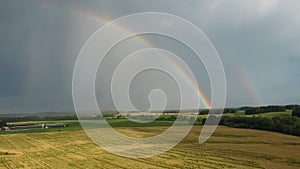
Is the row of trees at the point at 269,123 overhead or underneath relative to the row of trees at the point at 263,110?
underneath

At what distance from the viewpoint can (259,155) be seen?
115 ft

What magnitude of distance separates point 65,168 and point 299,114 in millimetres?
60905

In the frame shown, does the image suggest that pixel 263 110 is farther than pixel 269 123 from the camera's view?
Yes

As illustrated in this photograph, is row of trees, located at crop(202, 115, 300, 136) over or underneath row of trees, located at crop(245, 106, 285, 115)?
underneath

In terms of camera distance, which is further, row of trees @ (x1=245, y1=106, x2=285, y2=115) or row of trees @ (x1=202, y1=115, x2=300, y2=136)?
row of trees @ (x1=245, y1=106, x2=285, y2=115)

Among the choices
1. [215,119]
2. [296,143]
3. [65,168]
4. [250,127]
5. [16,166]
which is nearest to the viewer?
[65,168]

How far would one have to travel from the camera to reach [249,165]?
95.7ft

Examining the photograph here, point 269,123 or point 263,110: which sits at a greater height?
point 263,110

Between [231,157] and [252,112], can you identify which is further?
[252,112]

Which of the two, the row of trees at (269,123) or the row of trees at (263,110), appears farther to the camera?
the row of trees at (263,110)

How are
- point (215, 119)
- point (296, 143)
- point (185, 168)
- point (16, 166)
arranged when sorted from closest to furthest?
1. point (185, 168)
2. point (16, 166)
3. point (296, 143)
4. point (215, 119)

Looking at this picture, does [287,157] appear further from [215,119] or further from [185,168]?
[215,119]

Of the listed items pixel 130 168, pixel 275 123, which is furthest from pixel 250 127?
pixel 130 168

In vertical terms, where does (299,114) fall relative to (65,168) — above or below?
above
